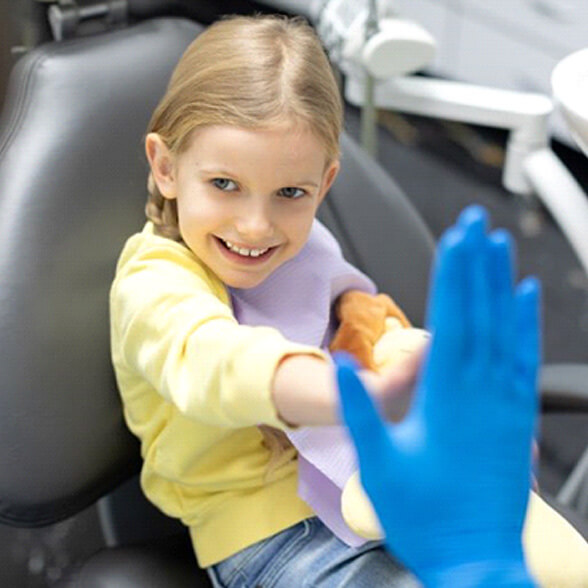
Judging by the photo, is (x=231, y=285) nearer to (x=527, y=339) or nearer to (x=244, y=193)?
(x=244, y=193)

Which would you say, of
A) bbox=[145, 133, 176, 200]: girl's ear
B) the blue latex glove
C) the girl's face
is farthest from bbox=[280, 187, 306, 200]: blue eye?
the blue latex glove

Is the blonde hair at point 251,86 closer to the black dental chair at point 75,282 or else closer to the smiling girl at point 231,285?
the smiling girl at point 231,285

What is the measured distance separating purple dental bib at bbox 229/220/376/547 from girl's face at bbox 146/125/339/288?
68mm

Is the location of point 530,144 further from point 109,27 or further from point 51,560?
point 51,560

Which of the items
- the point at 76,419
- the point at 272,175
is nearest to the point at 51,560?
the point at 76,419

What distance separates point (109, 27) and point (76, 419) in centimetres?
49

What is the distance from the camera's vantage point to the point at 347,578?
3.32 ft

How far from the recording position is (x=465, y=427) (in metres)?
0.65

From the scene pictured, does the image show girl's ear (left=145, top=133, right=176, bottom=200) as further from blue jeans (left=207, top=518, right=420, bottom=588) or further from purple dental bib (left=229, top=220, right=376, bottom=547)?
A: blue jeans (left=207, top=518, right=420, bottom=588)

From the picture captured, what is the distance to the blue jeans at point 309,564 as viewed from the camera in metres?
1.01

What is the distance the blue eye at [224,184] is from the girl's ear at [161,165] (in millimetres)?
71

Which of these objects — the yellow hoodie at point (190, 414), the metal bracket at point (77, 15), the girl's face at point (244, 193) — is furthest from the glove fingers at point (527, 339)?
the metal bracket at point (77, 15)

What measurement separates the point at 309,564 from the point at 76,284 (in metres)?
0.34

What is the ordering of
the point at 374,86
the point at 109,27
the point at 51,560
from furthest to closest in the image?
1. the point at 51,560
2. the point at 374,86
3. the point at 109,27
